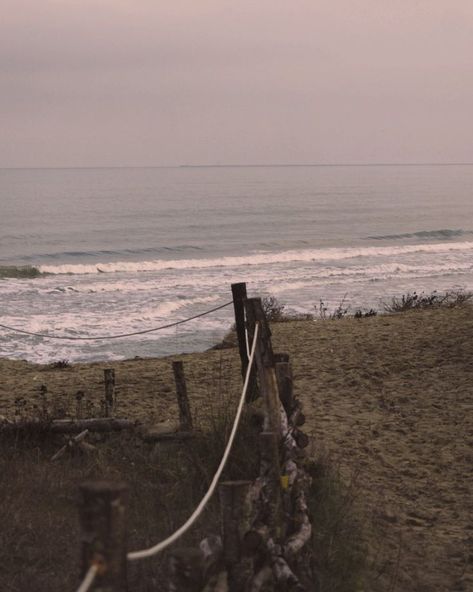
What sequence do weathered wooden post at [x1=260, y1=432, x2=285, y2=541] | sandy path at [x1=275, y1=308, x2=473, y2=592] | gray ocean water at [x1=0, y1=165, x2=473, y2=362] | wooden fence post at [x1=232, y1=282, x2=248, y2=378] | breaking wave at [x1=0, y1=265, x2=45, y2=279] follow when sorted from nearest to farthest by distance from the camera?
weathered wooden post at [x1=260, y1=432, x2=285, y2=541] → sandy path at [x1=275, y1=308, x2=473, y2=592] → wooden fence post at [x1=232, y1=282, x2=248, y2=378] → gray ocean water at [x1=0, y1=165, x2=473, y2=362] → breaking wave at [x1=0, y1=265, x2=45, y2=279]

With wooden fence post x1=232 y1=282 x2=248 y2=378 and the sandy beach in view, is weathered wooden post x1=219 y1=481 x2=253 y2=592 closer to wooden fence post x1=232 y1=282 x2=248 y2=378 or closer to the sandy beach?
the sandy beach

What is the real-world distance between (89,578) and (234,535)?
183 cm

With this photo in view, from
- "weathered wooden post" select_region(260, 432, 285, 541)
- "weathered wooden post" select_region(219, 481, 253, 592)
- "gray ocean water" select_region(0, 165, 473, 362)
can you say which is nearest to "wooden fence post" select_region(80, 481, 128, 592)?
"weathered wooden post" select_region(219, 481, 253, 592)

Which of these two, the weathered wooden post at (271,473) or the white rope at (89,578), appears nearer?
the white rope at (89,578)

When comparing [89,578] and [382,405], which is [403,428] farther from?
[89,578]

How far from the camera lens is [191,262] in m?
38.5

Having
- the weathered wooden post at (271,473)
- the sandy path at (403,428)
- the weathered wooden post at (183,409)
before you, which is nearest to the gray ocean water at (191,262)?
the sandy path at (403,428)

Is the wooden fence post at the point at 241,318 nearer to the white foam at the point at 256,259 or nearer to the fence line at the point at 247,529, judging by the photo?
the fence line at the point at 247,529

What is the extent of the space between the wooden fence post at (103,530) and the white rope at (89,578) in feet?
0.04

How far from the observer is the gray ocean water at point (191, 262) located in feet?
69.9

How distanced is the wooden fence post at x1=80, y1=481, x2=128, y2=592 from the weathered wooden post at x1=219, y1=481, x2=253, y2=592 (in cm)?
155

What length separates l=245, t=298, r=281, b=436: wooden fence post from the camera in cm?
551

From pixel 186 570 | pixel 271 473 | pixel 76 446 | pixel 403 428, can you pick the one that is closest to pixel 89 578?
pixel 186 570

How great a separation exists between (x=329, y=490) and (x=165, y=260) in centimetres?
3371
